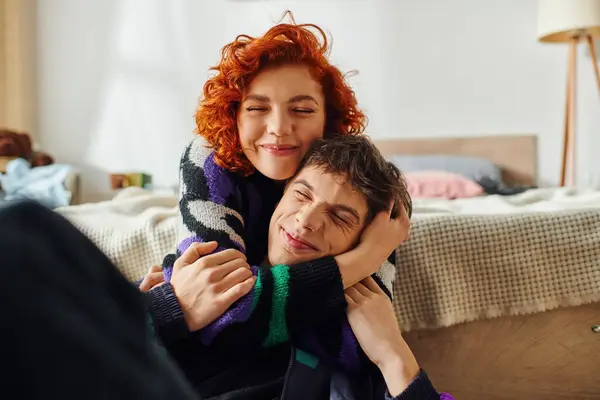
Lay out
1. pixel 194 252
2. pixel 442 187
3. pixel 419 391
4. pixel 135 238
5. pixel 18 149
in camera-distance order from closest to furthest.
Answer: pixel 419 391, pixel 194 252, pixel 135 238, pixel 442 187, pixel 18 149

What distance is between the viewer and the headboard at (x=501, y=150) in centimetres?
312

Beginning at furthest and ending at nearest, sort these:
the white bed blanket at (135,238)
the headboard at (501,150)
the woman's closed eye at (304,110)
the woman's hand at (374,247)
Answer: the headboard at (501,150) → the white bed blanket at (135,238) → the woman's closed eye at (304,110) → the woman's hand at (374,247)

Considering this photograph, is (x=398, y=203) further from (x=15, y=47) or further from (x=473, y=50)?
(x=15, y=47)

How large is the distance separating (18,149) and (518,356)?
269 centimetres

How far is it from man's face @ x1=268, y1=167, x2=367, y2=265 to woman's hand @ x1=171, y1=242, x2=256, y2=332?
3.0 inches

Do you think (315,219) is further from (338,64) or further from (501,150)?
(501,150)

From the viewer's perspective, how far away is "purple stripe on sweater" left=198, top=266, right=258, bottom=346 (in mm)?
861

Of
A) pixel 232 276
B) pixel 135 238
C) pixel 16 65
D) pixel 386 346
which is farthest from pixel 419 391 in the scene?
pixel 16 65

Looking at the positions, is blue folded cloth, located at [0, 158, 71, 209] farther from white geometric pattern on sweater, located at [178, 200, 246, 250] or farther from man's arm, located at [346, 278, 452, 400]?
man's arm, located at [346, 278, 452, 400]

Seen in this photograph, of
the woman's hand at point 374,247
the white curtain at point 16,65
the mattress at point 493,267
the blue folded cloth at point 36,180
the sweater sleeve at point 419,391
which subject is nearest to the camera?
the sweater sleeve at point 419,391

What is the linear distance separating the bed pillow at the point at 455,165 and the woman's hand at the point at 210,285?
2054 mm

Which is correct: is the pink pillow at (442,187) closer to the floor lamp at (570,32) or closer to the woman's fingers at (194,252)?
the floor lamp at (570,32)

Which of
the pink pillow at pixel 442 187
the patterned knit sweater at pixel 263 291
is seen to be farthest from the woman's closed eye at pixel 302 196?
the pink pillow at pixel 442 187

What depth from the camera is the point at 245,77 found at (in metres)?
1.01
